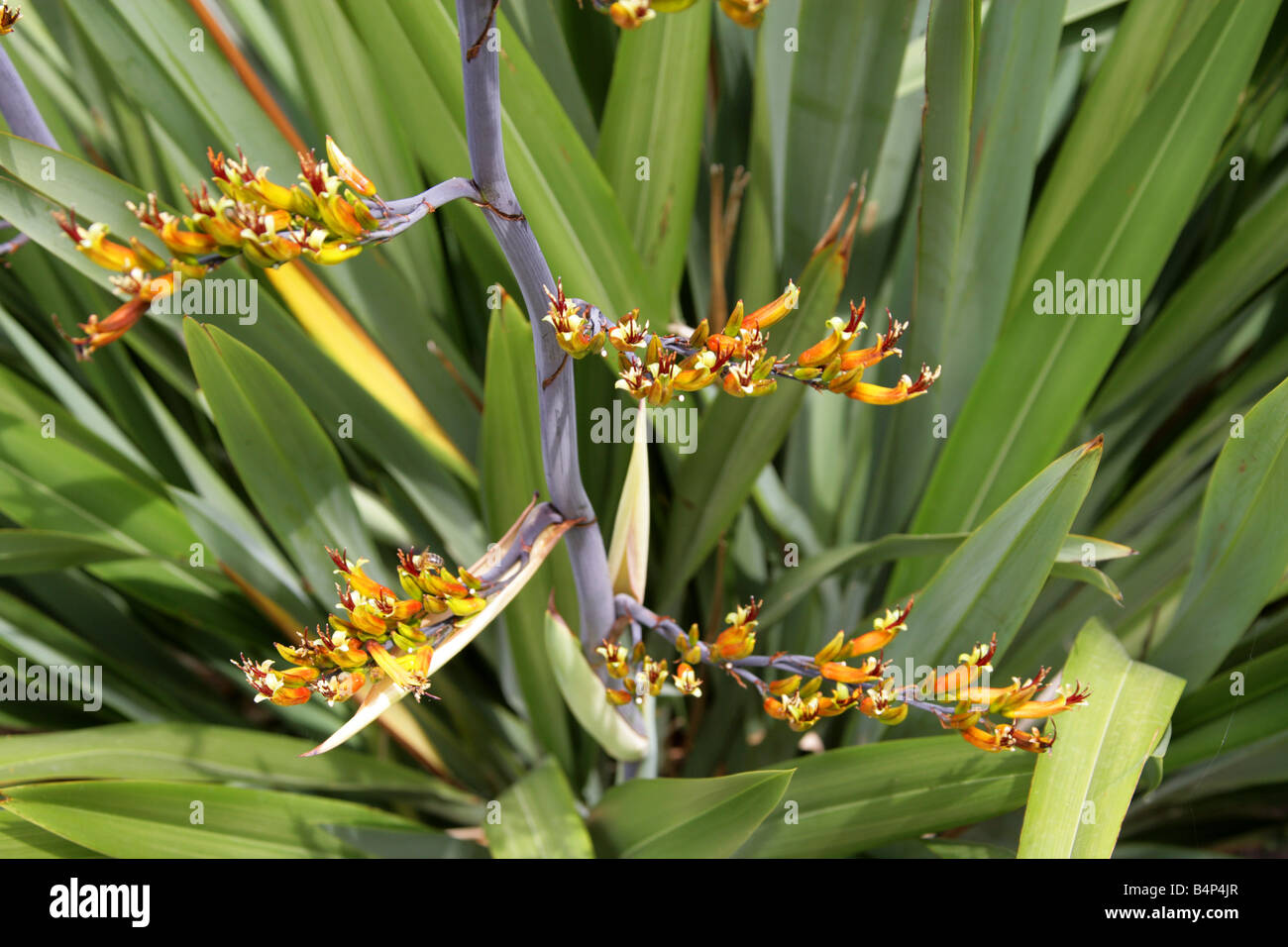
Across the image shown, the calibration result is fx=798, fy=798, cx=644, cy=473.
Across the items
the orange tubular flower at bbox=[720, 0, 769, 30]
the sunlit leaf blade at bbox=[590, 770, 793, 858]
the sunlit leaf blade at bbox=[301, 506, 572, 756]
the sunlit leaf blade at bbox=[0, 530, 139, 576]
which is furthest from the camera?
the sunlit leaf blade at bbox=[0, 530, 139, 576]

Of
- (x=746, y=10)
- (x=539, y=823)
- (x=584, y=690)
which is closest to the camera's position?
(x=746, y=10)

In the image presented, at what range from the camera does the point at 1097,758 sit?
0.48m

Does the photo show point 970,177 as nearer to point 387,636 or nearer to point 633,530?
point 633,530

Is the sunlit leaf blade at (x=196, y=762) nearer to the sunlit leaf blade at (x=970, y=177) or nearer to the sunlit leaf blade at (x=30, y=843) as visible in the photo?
the sunlit leaf blade at (x=30, y=843)

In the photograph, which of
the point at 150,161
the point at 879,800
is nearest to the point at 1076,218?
the point at 879,800

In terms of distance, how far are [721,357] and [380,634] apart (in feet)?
0.61

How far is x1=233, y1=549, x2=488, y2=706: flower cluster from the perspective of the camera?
1.11 ft

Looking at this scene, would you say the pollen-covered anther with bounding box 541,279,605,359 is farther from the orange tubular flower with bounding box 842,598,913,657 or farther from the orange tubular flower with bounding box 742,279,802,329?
the orange tubular flower with bounding box 842,598,913,657

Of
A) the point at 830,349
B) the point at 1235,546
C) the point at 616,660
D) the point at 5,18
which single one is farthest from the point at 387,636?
the point at 1235,546

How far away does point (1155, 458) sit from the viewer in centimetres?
80

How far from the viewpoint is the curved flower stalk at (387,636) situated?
0.34 m

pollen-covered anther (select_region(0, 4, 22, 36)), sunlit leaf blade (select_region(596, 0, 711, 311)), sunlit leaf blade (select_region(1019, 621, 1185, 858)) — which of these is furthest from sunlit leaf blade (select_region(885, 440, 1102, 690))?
pollen-covered anther (select_region(0, 4, 22, 36))

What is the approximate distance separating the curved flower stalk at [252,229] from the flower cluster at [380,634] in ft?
0.41

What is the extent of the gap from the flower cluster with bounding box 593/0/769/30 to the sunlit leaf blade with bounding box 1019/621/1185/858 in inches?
17.1
